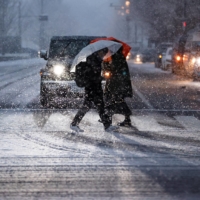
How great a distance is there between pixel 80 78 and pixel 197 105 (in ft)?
19.7

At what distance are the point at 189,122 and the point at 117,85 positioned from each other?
6.30 feet

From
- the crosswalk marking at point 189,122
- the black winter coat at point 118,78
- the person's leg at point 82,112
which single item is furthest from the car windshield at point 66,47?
the person's leg at point 82,112

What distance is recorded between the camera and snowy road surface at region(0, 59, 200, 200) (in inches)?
249

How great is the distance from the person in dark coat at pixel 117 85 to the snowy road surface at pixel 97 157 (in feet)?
1.55

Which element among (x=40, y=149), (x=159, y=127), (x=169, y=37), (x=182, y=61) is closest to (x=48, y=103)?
(x=159, y=127)

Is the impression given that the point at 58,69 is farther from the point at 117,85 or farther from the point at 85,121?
the point at 117,85

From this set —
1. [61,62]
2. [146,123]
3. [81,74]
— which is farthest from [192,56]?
[81,74]

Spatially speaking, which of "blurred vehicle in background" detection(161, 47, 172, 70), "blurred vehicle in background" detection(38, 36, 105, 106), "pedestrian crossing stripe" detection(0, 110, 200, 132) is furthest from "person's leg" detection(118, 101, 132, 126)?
"blurred vehicle in background" detection(161, 47, 172, 70)

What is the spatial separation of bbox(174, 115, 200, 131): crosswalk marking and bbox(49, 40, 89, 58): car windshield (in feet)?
13.2

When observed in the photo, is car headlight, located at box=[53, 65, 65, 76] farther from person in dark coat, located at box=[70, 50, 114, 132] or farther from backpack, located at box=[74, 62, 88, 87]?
backpack, located at box=[74, 62, 88, 87]

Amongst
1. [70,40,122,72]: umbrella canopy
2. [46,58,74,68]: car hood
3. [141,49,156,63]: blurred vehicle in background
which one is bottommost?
[141,49,156,63]: blurred vehicle in background

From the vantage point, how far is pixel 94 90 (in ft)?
34.9

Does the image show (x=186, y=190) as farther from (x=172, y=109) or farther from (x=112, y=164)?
(x=172, y=109)

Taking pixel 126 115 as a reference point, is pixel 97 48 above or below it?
above
